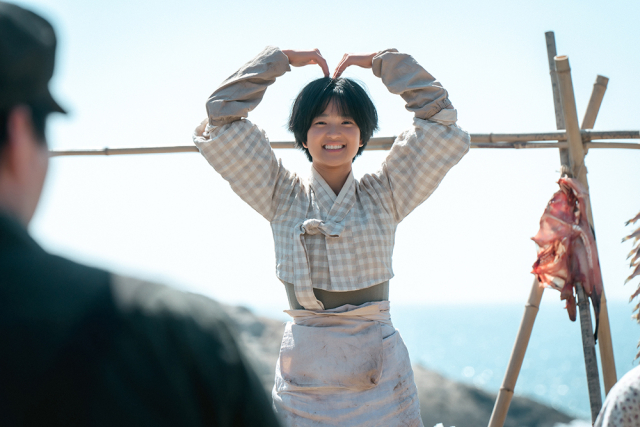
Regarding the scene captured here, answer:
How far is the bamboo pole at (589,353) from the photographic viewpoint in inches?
92.3

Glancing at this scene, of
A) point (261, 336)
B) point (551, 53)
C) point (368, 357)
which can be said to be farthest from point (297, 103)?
point (261, 336)

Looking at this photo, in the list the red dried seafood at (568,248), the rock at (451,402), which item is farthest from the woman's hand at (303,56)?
the rock at (451,402)

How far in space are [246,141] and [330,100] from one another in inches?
14.8

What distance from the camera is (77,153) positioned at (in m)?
2.93

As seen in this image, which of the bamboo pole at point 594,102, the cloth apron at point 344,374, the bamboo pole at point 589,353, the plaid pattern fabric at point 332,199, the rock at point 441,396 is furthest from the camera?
the rock at point 441,396

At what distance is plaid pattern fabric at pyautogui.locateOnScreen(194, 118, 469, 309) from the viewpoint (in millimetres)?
2111

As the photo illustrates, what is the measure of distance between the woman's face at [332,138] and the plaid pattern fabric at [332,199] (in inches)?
4.1

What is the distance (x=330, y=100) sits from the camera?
2.26 m

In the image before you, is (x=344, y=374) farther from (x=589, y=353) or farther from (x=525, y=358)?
(x=525, y=358)

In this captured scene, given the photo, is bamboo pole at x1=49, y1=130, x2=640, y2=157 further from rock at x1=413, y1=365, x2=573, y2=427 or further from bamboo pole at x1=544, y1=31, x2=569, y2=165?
rock at x1=413, y1=365, x2=573, y2=427

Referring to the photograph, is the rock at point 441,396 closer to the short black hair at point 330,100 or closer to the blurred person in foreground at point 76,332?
the short black hair at point 330,100

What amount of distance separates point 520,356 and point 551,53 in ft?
4.71

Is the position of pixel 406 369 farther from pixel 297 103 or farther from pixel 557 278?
pixel 297 103

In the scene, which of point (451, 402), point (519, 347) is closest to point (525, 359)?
point (451, 402)
